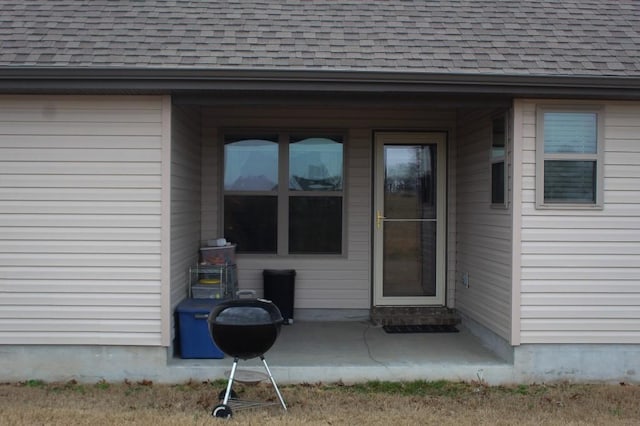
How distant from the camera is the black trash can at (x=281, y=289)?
299 inches

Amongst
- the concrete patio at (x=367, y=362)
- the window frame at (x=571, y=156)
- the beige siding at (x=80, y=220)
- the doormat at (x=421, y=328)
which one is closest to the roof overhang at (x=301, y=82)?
the window frame at (x=571, y=156)

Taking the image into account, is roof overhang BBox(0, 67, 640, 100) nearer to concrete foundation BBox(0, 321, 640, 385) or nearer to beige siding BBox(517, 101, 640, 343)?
beige siding BBox(517, 101, 640, 343)

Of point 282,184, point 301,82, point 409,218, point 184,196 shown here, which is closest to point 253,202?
point 282,184

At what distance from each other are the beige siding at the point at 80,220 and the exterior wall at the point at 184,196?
0.24 meters

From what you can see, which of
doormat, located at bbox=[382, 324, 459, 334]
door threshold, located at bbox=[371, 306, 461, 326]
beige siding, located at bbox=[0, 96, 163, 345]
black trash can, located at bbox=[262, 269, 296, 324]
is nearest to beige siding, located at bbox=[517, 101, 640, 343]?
doormat, located at bbox=[382, 324, 459, 334]

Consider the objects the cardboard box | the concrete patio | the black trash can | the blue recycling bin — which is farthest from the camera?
the black trash can

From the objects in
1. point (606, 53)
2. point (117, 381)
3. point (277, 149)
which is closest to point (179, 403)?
point (117, 381)

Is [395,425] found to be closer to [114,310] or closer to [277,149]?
[114,310]

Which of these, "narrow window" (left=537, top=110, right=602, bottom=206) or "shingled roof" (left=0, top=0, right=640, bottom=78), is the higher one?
"shingled roof" (left=0, top=0, right=640, bottom=78)

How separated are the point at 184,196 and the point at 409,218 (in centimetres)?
296

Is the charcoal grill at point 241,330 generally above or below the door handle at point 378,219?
below

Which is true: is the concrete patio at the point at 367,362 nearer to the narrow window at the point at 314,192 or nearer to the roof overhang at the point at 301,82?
the narrow window at the point at 314,192

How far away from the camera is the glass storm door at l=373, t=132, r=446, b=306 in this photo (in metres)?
7.88

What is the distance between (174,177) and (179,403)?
218cm
